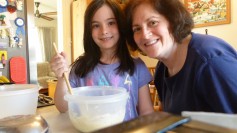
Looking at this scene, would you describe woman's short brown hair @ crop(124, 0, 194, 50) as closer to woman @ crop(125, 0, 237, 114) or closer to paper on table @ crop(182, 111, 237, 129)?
woman @ crop(125, 0, 237, 114)

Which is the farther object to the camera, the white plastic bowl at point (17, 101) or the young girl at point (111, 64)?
the young girl at point (111, 64)

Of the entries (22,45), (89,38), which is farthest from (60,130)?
(22,45)

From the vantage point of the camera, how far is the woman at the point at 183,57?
69 centimetres

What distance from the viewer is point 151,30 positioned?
2.74 ft

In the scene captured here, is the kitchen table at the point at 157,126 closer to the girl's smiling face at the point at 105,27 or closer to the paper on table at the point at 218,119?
the paper on table at the point at 218,119

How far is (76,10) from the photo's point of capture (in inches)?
93.2

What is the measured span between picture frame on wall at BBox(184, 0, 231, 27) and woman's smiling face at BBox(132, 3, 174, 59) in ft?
4.35

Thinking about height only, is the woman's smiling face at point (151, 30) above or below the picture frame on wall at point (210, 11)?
below

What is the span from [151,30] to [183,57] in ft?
0.52

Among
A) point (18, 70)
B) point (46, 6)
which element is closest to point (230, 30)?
point (18, 70)

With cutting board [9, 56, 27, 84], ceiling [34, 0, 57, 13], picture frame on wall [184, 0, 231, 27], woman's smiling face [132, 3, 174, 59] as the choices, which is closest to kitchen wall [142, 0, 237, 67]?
picture frame on wall [184, 0, 231, 27]

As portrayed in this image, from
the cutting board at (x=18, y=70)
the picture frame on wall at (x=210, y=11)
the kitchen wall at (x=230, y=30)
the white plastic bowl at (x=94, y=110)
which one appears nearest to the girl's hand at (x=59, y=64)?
the white plastic bowl at (x=94, y=110)

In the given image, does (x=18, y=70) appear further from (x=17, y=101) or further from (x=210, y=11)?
(x=210, y=11)

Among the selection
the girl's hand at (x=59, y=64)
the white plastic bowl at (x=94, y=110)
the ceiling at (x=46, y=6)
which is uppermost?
the ceiling at (x=46, y=6)
